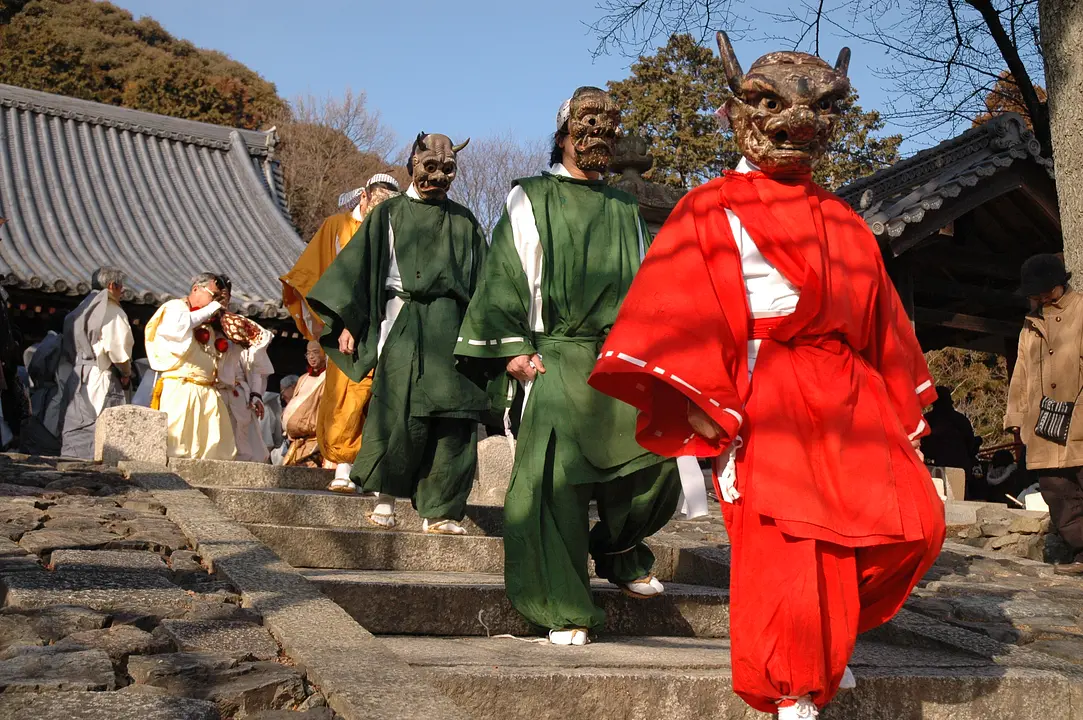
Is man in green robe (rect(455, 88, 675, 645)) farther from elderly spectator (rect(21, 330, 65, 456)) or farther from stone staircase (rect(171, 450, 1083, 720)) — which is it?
elderly spectator (rect(21, 330, 65, 456))

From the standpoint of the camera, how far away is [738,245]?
354 cm

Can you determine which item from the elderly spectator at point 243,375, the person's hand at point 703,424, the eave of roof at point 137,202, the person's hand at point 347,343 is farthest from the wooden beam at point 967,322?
the eave of roof at point 137,202

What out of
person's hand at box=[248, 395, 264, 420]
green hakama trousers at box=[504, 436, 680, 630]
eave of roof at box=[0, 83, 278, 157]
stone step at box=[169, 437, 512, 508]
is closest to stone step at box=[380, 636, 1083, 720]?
green hakama trousers at box=[504, 436, 680, 630]

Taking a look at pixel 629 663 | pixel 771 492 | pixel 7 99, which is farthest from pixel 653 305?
pixel 7 99

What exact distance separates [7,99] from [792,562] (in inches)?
844

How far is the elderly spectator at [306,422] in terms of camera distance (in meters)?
10.8

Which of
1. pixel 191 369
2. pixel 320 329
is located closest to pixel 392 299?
pixel 320 329

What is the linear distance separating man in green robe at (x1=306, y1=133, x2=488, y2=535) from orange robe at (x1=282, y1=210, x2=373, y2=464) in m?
0.59

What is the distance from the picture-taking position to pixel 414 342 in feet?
20.9

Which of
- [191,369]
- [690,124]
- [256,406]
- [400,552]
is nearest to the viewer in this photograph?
[400,552]

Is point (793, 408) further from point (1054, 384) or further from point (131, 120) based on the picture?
point (131, 120)

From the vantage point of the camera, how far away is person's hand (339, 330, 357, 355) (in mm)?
6641

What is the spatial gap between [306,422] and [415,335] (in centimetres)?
468

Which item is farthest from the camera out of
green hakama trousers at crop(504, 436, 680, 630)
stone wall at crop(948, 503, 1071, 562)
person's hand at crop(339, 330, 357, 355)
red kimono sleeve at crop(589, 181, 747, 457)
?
stone wall at crop(948, 503, 1071, 562)
